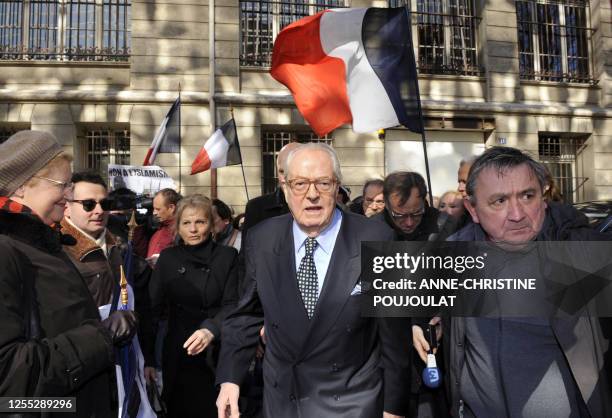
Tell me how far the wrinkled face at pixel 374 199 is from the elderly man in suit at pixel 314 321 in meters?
2.66

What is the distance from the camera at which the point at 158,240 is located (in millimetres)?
5535

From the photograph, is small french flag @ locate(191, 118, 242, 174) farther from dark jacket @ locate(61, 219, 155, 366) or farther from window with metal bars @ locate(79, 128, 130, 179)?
dark jacket @ locate(61, 219, 155, 366)

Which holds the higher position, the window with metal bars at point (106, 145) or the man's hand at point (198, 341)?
the window with metal bars at point (106, 145)

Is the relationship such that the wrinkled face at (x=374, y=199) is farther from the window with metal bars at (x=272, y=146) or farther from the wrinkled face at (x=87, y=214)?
the window with metal bars at (x=272, y=146)

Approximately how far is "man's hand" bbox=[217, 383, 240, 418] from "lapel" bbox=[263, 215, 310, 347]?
0.41m

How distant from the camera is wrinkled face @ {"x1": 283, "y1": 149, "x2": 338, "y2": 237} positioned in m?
2.29

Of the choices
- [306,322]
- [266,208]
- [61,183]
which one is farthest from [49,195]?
[266,208]

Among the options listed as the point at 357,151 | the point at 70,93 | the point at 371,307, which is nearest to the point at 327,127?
the point at 371,307

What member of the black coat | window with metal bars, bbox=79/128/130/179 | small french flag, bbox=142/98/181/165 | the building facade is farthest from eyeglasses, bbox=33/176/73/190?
window with metal bars, bbox=79/128/130/179

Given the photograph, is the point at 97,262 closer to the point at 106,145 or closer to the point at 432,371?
the point at 432,371

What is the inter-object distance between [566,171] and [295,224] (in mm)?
14794

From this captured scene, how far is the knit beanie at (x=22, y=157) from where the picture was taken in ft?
6.15

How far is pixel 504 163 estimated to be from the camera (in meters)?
1.81

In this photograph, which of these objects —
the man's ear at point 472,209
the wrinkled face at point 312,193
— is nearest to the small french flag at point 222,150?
the wrinkled face at point 312,193
